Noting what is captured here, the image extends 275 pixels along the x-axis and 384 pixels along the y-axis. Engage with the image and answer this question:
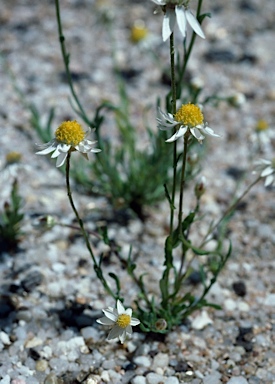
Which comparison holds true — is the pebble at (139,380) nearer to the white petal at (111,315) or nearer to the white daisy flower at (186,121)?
the white petal at (111,315)

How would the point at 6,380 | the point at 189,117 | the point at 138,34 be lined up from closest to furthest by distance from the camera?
the point at 189,117 < the point at 6,380 < the point at 138,34

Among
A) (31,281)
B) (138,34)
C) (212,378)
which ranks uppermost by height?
(138,34)

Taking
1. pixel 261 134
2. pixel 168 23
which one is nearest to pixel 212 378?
pixel 168 23

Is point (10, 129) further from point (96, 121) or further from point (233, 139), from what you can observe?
point (233, 139)

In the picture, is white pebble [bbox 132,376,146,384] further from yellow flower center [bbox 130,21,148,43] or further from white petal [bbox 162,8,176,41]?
yellow flower center [bbox 130,21,148,43]

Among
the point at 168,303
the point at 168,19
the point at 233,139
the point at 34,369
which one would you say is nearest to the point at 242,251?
the point at 168,303

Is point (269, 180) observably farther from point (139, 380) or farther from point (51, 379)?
point (51, 379)
